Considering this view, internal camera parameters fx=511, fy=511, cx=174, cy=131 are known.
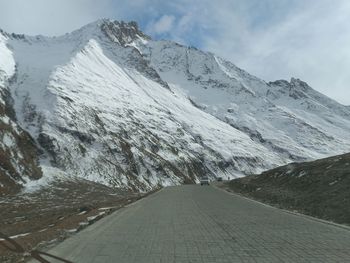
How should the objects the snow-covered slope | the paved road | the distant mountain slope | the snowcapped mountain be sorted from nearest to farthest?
the paved road → the distant mountain slope → the snow-covered slope → the snowcapped mountain

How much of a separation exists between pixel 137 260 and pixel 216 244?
293cm

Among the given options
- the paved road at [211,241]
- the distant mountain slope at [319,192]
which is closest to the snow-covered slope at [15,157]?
the distant mountain slope at [319,192]

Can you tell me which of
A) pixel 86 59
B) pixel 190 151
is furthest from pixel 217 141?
pixel 86 59

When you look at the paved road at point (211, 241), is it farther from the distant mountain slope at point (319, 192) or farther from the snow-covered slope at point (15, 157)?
the snow-covered slope at point (15, 157)

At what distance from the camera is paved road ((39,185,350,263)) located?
11914 millimetres

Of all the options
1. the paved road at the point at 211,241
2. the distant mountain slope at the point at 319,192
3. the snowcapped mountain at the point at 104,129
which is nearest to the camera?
the paved road at the point at 211,241

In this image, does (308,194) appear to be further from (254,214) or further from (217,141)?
(217,141)

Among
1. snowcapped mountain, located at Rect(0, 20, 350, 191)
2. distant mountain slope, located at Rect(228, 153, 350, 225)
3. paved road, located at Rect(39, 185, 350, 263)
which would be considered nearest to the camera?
paved road, located at Rect(39, 185, 350, 263)

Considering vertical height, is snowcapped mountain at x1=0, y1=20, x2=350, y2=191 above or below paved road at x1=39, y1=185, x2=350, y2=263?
above

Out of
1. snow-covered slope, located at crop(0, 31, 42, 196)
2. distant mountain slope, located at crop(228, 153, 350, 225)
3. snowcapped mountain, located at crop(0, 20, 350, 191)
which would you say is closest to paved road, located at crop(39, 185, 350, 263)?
distant mountain slope, located at crop(228, 153, 350, 225)

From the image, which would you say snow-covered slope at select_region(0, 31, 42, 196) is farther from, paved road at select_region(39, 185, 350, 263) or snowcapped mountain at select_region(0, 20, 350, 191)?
paved road at select_region(39, 185, 350, 263)

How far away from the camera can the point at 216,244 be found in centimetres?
1390

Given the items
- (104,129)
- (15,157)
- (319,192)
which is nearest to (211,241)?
(319,192)

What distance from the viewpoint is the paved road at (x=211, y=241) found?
11914 millimetres
